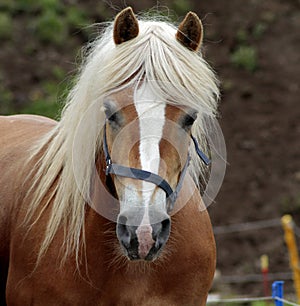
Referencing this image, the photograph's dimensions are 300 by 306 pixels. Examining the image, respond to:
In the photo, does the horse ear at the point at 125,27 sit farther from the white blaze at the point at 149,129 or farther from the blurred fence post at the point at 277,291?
the blurred fence post at the point at 277,291

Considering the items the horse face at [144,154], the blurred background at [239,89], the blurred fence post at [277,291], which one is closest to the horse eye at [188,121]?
the horse face at [144,154]

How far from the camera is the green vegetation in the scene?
13.9 m

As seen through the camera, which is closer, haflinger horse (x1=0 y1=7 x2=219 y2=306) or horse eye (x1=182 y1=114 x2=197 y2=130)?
haflinger horse (x1=0 y1=7 x2=219 y2=306)

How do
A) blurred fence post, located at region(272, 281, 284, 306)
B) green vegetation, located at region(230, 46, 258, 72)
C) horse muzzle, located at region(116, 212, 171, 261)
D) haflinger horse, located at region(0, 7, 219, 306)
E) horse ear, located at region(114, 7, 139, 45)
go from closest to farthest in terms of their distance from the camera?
horse muzzle, located at region(116, 212, 171, 261) < haflinger horse, located at region(0, 7, 219, 306) < horse ear, located at region(114, 7, 139, 45) < blurred fence post, located at region(272, 281, 284, 306) < green vegetation, located at region(230, 46, 258, 72)

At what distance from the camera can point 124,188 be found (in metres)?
3.33

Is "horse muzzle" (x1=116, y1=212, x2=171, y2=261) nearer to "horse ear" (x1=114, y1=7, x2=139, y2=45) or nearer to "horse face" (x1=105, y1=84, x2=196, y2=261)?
"horse face" (x1=105, y1=84, x2=196, y2=261)

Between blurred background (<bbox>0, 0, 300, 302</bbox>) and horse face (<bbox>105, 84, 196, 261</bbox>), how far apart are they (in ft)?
20.1

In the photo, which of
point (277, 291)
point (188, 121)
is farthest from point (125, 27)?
point (277, 291)

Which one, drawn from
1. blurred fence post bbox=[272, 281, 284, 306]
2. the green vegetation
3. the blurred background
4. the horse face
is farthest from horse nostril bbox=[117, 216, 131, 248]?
the green vegetation

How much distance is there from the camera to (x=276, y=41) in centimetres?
1417

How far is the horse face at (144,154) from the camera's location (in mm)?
3191

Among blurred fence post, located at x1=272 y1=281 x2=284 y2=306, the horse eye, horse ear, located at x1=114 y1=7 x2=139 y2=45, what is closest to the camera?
the horse eye

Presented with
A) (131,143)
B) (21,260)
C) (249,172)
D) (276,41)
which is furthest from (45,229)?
(276,41)

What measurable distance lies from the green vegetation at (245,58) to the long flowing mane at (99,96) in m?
10.0
